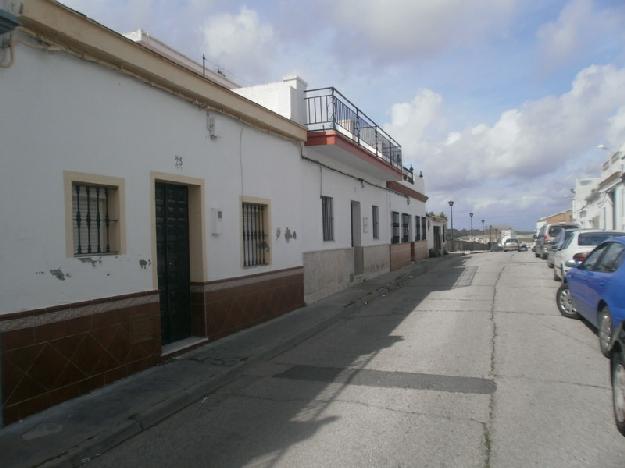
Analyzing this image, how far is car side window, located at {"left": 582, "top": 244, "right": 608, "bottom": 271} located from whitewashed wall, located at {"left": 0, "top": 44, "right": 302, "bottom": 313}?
556 cm

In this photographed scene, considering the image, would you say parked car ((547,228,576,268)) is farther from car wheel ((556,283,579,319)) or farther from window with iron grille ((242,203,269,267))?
window with iron grille ((242,203,269,267))

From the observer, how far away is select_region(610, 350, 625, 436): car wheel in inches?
162

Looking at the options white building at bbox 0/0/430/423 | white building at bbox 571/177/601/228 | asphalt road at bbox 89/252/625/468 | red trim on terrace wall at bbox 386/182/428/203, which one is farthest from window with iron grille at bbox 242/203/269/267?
white building at bbox 571/177/601/228

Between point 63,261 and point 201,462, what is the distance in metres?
2.60

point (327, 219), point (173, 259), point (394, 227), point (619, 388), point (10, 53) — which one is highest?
point (10, 53)

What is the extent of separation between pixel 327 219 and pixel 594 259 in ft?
23.6

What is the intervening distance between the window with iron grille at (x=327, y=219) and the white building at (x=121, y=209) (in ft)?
7.83

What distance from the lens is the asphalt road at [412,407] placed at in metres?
3.93

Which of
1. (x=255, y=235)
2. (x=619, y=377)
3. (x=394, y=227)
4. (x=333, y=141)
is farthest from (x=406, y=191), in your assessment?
(x=619, y=377)

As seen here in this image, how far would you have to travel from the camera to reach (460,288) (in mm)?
13820

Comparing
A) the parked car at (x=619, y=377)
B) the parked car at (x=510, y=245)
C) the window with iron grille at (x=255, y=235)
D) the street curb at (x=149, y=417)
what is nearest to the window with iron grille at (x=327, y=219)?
the window with iron grille at (x=255, y=235)

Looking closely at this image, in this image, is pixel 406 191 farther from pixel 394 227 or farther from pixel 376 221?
pixel 376 221

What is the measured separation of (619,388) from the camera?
13.8 ft

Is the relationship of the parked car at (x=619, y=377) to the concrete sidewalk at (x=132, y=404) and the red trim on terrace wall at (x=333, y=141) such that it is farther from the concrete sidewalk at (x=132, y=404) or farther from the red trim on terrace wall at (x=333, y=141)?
the red trim on terrace wall at (x=333, y=141)
